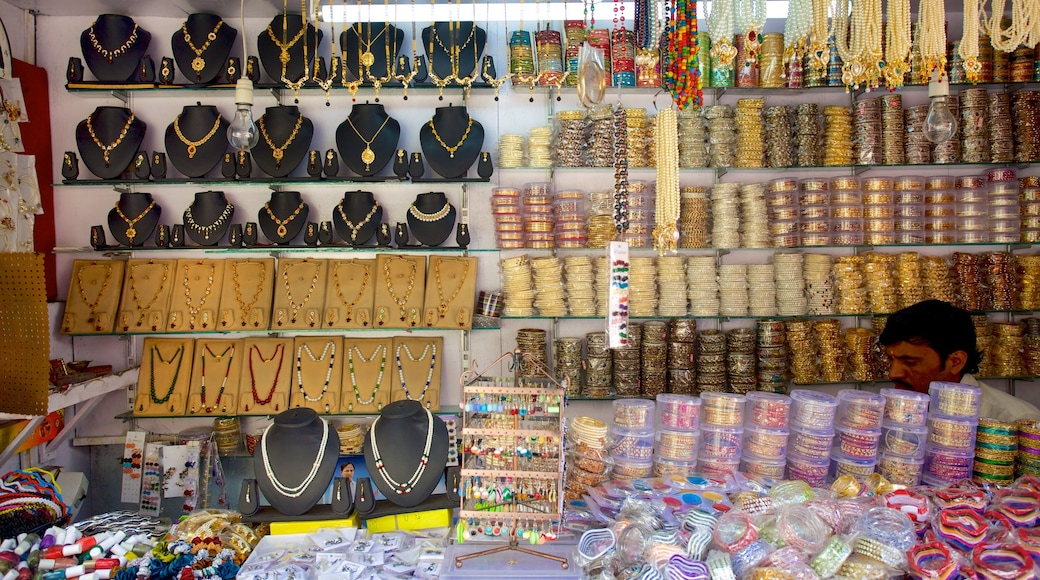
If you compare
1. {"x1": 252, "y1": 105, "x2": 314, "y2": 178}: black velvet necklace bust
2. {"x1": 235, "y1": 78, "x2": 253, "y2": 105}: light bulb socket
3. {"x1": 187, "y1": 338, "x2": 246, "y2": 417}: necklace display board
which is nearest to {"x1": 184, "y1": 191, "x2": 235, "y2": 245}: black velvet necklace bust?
{"x1": 252, "y1": 105, "x2": 314, "y2": 178}: black velvet necklace bust

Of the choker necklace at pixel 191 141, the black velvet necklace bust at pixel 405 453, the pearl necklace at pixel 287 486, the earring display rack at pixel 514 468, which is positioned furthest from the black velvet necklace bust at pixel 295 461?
the choker necklace at pixel 191 141

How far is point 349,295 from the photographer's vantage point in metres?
3.59

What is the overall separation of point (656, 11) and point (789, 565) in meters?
1.81

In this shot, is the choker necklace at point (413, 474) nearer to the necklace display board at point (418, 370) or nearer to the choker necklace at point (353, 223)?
the necklace display board at point (418, 370)

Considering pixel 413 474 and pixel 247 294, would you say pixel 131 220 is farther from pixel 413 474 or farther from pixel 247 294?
pixel 413 474

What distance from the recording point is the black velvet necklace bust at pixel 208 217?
3561 mm

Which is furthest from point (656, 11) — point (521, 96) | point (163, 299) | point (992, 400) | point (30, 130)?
point (30, 130)

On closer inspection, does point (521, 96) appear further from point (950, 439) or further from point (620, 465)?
point (950, 439)

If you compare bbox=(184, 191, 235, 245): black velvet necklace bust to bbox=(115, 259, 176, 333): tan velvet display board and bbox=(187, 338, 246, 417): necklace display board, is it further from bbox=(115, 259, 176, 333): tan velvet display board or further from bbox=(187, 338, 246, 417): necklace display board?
bbox=(187, 338, 246, 417): necklace display board

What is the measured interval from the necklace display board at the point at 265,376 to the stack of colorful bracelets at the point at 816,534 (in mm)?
2074

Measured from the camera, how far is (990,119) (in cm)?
363

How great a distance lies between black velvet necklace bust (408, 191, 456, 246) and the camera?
3588 millimetres

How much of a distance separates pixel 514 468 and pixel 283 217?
2275 mm

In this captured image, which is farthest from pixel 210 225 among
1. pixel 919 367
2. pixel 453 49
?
pixel 919 367
